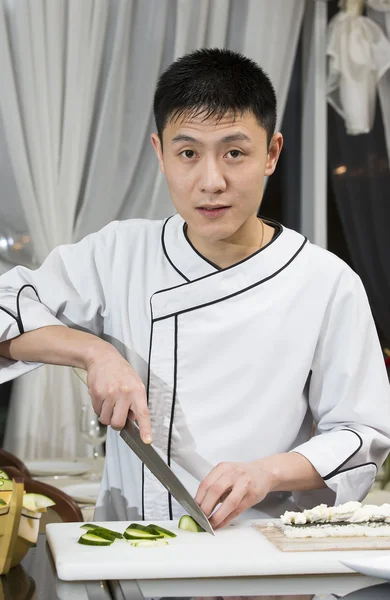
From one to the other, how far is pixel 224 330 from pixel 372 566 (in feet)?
2.12

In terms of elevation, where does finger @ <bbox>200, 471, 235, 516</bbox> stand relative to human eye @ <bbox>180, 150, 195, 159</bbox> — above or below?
below

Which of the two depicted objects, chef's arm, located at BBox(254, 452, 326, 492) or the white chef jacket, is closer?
chef's arm, located at BBox(254, 452, 326, 492)

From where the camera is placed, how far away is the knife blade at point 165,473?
121 cm

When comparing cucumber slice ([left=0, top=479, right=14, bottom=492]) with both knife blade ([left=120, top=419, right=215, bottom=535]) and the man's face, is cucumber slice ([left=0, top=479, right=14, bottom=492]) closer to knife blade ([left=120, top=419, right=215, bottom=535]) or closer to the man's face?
knife blade ([left=120, top=419, right=215, bottom=535])

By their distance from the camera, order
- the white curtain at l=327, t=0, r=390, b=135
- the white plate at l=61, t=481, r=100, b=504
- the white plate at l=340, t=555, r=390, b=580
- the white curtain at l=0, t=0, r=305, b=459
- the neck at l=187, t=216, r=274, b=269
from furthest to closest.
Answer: the white curtain at l=327, t=0, r=390, b=135
the white curtain at l=0, t=0, r=305, b=459
the white plate at l=61, t=481, r=100, b=504
the neck at l=187, t=216, r=274, b=269
the white plate at l=340, t=555, r=390, b=580

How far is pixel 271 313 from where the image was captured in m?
1.52

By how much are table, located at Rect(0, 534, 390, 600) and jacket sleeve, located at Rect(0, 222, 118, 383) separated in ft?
1.85

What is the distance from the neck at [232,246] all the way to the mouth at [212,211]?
133 mm

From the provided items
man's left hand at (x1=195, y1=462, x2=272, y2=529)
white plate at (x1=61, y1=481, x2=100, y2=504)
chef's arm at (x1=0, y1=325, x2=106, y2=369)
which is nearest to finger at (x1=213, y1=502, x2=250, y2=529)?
man's left hand at (x1=195, y1=462, x2=272, y2=529)

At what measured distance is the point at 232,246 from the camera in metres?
1.60

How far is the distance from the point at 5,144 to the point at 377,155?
1852 mm

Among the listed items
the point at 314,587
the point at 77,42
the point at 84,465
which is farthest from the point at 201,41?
the point at 314,587

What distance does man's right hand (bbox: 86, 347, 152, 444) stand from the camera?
1.24 metres

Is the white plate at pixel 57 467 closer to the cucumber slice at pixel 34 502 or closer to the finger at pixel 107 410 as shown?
the finger at pixel 107 410
